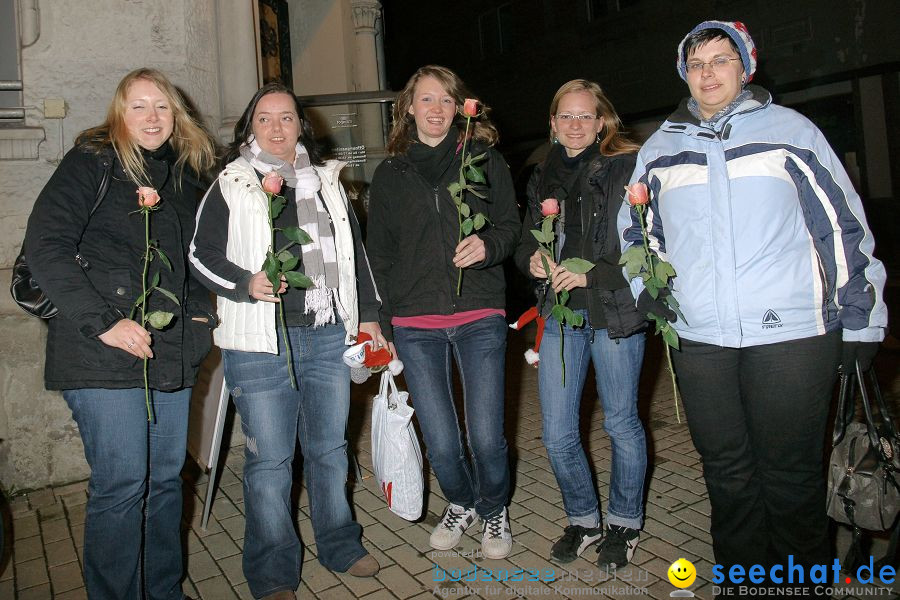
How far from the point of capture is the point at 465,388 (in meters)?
3.23

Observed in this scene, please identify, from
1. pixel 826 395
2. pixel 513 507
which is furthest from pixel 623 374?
A: pixel 513 507

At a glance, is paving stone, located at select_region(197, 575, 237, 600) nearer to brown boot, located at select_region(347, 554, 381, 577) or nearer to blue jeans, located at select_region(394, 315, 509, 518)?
brown boot, located at select_region(347, 554, 381, 577)

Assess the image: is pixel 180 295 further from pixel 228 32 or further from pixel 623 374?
pixel 228 32

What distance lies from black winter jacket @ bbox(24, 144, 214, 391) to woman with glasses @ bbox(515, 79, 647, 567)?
1.59m

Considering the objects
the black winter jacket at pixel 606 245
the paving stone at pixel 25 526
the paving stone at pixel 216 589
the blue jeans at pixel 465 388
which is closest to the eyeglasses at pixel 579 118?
the black winter jacket at pixel 606 245

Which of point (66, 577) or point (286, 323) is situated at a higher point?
point (286, 323)

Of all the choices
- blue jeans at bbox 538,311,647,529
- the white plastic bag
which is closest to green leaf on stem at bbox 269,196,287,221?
the white plastic bag

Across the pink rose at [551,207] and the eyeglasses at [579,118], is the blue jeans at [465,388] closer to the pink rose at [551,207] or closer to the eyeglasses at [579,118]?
the pink rose at [551,207]

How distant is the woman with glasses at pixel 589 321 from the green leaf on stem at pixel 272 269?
118 centimetres

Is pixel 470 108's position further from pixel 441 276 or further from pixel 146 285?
pixel 146 285

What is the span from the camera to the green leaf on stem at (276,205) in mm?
2713

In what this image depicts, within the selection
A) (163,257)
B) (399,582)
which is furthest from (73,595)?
(163,257)

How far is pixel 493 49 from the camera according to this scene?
1931cm

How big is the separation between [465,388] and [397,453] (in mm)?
467
